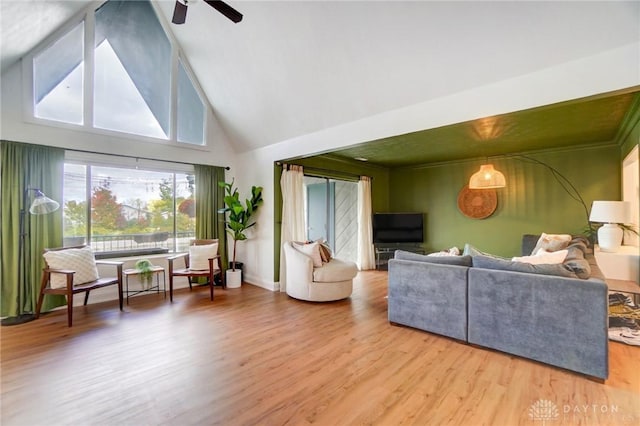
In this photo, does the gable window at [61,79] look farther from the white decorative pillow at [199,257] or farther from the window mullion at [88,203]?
the white decorative pillow at [199,257]

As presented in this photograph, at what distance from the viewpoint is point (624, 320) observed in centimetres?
356

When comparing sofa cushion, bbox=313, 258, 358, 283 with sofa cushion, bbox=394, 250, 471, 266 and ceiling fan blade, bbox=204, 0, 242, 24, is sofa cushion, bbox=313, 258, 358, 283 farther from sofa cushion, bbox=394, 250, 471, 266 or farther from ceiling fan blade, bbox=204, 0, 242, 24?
ceiling fan blade, bbox=204, 0, 242, 24

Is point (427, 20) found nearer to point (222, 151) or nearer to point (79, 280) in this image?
point (222, 151)

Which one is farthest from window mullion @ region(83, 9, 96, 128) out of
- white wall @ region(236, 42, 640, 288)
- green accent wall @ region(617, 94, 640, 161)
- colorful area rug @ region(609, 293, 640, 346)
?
colorful area rug @ region(609, 293, 640, 346)

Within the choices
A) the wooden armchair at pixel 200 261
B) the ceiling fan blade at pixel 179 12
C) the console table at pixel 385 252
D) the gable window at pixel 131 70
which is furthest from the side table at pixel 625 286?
the gable window at pixel 131 70

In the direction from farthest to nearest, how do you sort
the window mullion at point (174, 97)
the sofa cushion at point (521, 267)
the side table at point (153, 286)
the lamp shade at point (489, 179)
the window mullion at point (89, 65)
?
the window mullion at point (174, 97)
the lamp shade at point (489, 179)
the side table at point (153, 286)
the window mullion at point (89, 65)
the sofa cushion at point (521, 267)

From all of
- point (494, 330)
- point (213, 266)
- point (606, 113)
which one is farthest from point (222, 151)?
point (606, 113)

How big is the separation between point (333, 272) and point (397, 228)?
325cm

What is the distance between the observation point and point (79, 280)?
12.8ft

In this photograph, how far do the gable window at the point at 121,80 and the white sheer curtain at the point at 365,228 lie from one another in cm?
374

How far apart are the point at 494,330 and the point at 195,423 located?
2.70 metres

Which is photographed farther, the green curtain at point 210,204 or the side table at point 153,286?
the green curtain at point 210,204

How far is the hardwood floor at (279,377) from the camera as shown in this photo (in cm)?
202

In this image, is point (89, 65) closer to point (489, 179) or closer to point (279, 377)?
point (279, 377)
